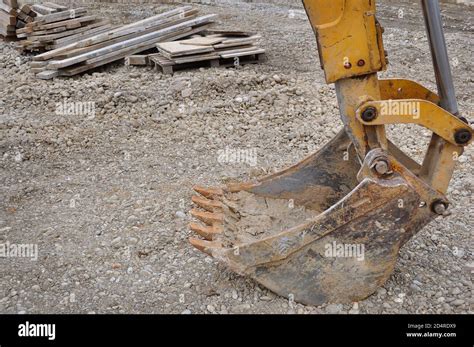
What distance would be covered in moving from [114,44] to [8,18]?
279 cm

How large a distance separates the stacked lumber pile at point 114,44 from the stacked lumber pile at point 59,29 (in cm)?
20

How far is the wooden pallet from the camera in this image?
7.62 metres

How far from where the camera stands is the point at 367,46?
305cm

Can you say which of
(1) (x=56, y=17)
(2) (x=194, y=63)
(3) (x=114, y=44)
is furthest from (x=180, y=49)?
(1) (x=56, y=17)

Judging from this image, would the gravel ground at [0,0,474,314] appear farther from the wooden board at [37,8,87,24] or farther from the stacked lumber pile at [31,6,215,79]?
the wooden board at [37,8,87,24]

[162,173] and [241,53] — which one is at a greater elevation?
[241,53]

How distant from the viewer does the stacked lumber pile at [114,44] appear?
314 inches

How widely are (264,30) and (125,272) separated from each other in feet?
22.9

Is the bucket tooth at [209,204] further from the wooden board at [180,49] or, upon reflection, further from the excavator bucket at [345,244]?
the wooden board at [180,49]

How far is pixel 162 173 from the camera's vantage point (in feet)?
17.8

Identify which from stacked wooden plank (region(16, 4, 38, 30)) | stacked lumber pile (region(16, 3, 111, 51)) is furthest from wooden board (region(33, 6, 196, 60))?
stacked wooden plank (region(16, 4, 38, 30))

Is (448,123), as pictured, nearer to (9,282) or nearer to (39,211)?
(9,282)

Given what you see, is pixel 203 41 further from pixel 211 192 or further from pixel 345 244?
pixel 345 244
